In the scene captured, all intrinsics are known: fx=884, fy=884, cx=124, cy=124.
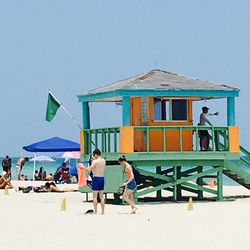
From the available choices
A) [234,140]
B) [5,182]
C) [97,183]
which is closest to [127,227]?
[97,183]

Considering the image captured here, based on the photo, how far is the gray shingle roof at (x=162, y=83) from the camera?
26.1 m

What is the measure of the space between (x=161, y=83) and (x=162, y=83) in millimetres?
34

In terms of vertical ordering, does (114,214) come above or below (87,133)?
below

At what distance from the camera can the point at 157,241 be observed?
15445mm

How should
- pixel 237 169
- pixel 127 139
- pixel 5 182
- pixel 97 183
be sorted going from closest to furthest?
pixel 97 183 < pixel 127 139 < pixel 237 169 < pixel 5 182

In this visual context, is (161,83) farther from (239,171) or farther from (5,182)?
(5,182)

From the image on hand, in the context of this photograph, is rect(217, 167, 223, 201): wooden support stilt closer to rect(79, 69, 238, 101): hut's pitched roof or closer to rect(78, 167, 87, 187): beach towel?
rect(79, 69, 238, 101): hut's pitched roof

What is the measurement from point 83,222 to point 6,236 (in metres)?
3.03

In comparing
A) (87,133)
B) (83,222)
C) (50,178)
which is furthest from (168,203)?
(50,178)

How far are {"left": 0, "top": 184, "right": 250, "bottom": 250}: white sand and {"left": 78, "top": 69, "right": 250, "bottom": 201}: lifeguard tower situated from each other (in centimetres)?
129

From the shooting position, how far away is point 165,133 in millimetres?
26453

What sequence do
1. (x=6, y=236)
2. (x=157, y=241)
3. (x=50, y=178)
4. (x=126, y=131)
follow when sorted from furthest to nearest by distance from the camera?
(x=50, y=178), (x=126, y=131), (x=6, y=236), (x=157, y=241)

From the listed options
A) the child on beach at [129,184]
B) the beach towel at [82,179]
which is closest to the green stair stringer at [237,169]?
the beach towel at [82,179]

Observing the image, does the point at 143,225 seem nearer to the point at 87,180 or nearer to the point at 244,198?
the point at 87,180
